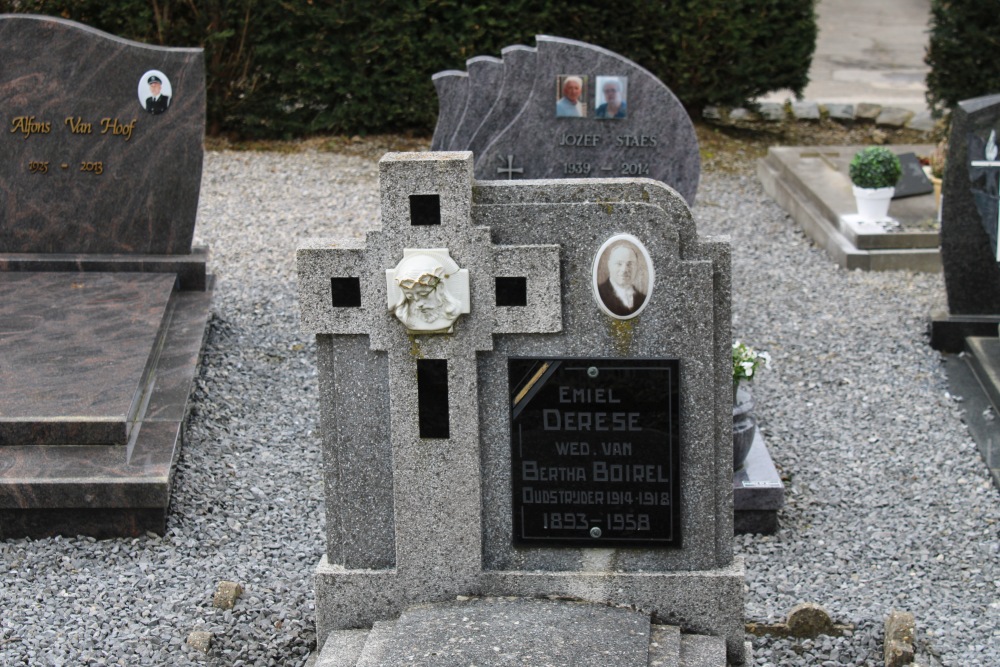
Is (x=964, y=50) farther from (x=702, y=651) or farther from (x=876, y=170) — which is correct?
(x=702, y=651)

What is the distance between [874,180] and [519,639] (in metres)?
6.46

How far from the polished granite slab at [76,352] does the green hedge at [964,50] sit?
8307mm

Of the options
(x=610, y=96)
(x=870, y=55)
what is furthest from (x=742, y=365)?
(x=870, y=55)

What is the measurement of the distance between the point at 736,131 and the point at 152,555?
9.44 meters

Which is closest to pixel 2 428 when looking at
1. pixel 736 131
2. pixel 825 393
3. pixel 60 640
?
pixel 60 640

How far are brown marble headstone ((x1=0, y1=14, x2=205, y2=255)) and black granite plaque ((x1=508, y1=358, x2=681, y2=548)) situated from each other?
14.0 ft

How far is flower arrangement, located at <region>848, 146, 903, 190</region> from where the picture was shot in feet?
31.9

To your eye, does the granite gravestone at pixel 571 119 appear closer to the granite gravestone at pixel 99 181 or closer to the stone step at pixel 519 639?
the granite gravestone at pixel 99 181

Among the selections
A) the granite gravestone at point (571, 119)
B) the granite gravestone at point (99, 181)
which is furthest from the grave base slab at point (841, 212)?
the granite gravestone at point (99, 181)

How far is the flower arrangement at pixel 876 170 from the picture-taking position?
383 inches

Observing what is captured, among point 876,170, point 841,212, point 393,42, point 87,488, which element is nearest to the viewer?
point 87,488

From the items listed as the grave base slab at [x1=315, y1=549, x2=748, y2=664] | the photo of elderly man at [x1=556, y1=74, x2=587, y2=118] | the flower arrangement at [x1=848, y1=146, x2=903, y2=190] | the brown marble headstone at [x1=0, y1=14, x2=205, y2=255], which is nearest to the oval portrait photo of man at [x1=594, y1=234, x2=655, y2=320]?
the grave base slab at [x1=315, y1=549, x2=748, y2=664]

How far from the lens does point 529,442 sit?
178 inches

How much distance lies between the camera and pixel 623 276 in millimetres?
4316
